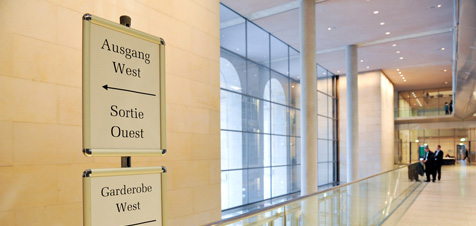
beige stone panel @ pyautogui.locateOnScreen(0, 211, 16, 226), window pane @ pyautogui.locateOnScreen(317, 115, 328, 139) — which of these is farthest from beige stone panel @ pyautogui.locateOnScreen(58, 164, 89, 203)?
window pane @ pyautogui.locateOnScreen(317, 115, 328, 139)

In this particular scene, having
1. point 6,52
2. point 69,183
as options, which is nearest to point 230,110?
point 69,183

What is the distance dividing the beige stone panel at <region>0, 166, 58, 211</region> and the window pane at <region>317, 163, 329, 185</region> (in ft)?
72.9

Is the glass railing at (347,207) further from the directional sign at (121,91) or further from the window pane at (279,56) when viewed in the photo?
the window pane at (279,56)

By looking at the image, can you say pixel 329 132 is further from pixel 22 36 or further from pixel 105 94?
pixel 105 94

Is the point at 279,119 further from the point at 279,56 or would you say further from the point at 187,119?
the point at 187,119

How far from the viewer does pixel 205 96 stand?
25.0 ft

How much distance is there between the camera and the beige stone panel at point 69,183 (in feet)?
15.7

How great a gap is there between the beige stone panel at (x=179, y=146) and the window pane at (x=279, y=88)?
12.0 m

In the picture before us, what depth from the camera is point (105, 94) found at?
1.64m

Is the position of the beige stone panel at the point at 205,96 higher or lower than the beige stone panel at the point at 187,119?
higher

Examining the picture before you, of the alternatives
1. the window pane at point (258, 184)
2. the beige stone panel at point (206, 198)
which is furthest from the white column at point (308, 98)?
the beige stone panel at point (206, 198)

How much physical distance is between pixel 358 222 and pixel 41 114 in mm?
6175

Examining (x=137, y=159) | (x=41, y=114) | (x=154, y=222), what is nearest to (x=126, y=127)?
(x=154, y=222)

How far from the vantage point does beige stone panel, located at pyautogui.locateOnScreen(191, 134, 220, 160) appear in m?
7.29
